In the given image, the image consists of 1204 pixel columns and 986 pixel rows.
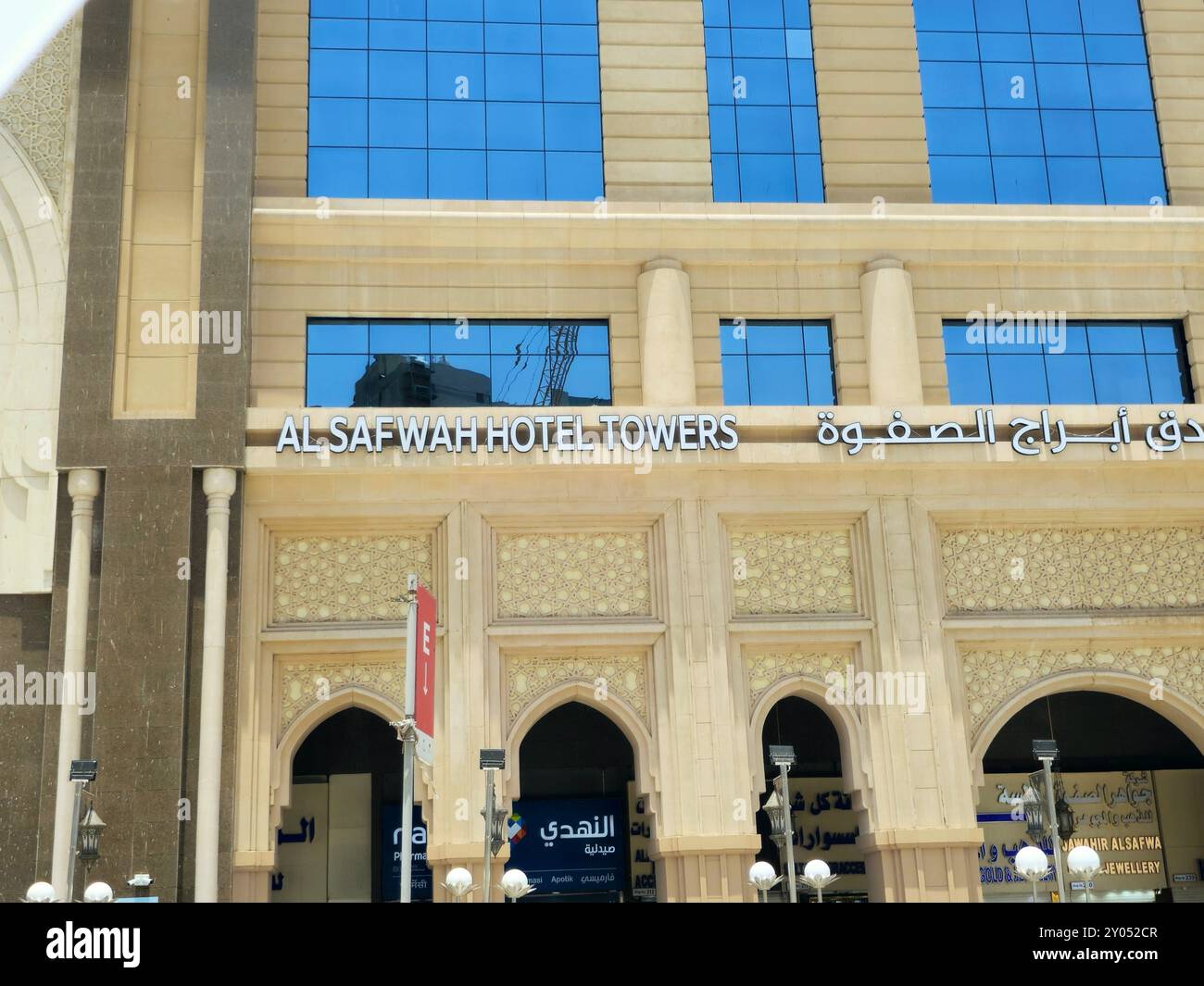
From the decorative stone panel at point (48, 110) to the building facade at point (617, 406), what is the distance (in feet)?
0.98

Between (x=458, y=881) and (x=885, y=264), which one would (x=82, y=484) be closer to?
(x=458, y=881)

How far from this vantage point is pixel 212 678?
1727 centimetres

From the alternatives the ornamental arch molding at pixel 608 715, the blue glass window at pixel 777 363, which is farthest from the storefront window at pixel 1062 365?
the ornamental arch molding at pixel 608 715

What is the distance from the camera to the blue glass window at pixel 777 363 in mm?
19969

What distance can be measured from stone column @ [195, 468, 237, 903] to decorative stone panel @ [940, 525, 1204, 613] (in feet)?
33.4

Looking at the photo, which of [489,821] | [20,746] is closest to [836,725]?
[489,821]

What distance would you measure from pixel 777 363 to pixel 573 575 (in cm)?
454

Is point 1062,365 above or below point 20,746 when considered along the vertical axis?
above

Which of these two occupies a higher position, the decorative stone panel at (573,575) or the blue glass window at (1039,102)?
the blue glass window at (1039,102)

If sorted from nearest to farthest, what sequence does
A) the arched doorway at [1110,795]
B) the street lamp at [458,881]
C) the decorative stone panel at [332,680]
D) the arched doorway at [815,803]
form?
the street lamp at [458,881] → the decorative stone panel at [332,680] → the arched doorway at [815,803] → the arched doorway at [1110,795]

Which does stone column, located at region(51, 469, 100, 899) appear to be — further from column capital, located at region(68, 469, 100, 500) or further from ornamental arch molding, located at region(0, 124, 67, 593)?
ornamental arch molding, located at region(0, 124, 67, 593)

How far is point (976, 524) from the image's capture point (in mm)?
19531

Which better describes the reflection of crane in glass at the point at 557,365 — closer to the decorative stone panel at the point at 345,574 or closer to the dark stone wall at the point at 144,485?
the decorative stone panel at the point at 345,574
